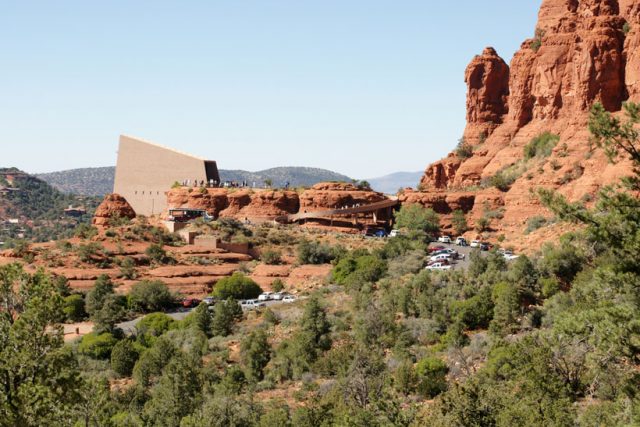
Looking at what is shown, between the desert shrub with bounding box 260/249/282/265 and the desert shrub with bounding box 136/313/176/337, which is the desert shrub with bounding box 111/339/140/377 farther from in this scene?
the desert shrub with bounding box 260/249/282/265

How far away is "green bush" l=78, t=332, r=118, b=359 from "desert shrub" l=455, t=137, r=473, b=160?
3963 centimetres

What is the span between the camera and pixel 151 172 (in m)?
83.5

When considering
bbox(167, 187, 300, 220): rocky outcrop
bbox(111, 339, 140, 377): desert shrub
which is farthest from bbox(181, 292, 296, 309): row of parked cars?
bbox(167, 187, 300, 220): rocky outcrop

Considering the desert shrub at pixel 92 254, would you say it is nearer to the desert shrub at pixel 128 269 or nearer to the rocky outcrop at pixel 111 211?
the desert shrub at pixel 128 269

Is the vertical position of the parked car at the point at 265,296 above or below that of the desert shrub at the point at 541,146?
below

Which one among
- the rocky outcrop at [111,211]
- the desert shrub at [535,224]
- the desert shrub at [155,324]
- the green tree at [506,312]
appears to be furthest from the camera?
the rocky outcrop at [111,211]

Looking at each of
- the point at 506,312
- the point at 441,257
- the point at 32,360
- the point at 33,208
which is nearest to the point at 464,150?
the point at 441,257

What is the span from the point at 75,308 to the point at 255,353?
57.6 ft

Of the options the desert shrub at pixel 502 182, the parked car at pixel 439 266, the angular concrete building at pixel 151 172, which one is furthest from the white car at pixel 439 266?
the angular concrete building at pixel 151 172

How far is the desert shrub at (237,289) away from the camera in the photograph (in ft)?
180

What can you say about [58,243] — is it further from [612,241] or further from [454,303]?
[612,241]

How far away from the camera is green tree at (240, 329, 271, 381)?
3716 centimetres

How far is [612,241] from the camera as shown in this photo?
650 inches

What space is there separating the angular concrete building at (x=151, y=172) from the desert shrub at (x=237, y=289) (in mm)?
26193
